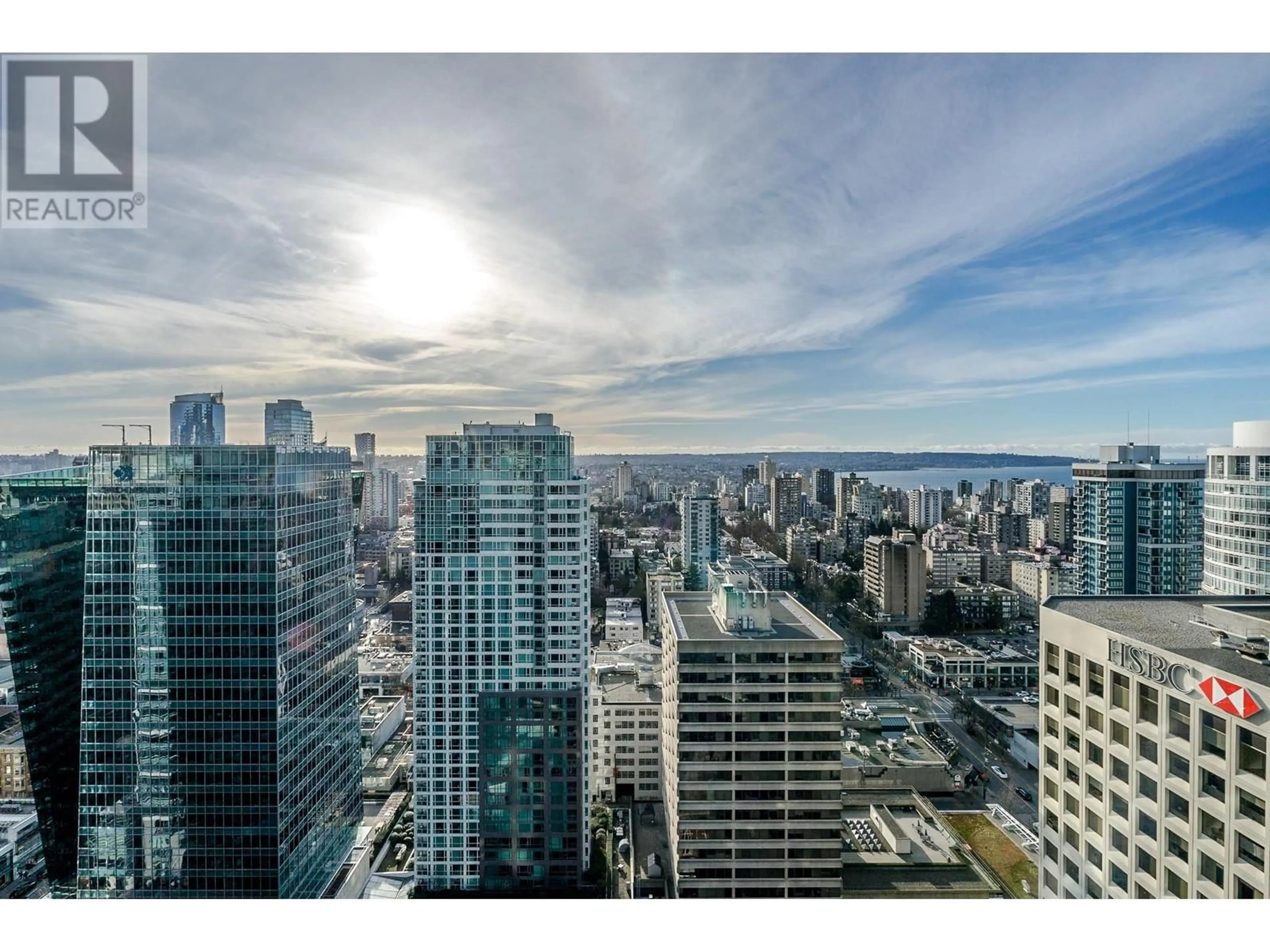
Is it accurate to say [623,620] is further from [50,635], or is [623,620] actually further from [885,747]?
[50,635]

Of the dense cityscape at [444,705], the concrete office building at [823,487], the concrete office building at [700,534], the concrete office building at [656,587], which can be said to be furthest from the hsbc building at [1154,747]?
the concrete office building at [656,587]

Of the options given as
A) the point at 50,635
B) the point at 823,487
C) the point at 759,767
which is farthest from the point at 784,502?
the point at 50,635

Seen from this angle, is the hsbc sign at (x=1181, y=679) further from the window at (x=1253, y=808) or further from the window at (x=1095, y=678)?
the window at (x=1253, y=808)

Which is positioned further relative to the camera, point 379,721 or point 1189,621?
point 379,721

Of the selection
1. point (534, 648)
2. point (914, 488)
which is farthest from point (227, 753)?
point (914, 488)

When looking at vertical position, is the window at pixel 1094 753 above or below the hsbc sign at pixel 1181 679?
below

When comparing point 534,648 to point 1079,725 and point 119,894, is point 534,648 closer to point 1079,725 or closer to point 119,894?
point 119,894
